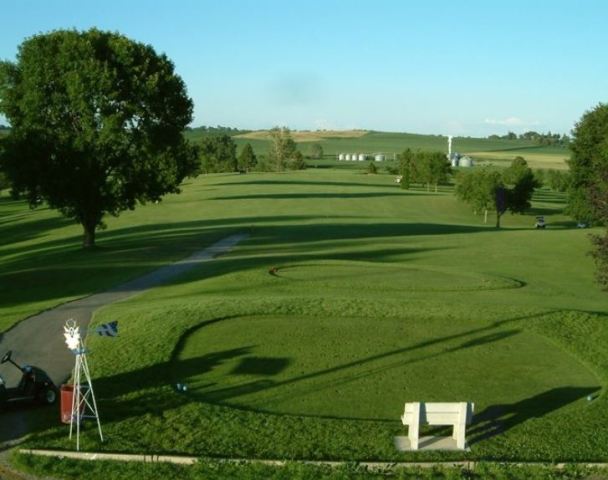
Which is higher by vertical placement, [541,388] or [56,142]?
[56,142]

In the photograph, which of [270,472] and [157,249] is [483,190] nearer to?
[157,249]

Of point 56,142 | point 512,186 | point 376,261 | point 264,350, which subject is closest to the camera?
point 264,350

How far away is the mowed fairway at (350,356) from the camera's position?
48.8 feet

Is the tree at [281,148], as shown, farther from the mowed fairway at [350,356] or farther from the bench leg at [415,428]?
the bench leg at [415,428]

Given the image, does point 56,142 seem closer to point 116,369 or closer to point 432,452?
point 116,369

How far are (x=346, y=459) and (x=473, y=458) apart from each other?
2169 millimetres

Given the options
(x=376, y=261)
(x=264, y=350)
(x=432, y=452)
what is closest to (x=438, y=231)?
(x=376, y=261)

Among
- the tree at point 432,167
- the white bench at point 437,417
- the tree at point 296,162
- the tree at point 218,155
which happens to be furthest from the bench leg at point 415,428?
the tree at point 296,162

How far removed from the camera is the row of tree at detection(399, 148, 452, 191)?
125 m

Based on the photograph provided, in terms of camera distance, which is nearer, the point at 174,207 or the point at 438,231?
the point at 438,231

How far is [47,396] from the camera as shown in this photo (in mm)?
16766

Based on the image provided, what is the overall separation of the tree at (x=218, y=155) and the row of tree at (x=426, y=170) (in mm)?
66080

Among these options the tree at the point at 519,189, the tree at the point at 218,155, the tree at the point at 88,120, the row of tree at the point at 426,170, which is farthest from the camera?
the tree at the point at 218,155

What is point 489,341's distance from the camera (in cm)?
2317
